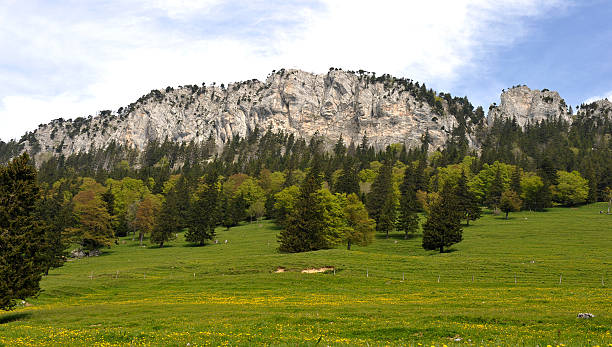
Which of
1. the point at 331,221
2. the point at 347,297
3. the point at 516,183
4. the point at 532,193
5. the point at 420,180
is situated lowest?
the point at 347,297

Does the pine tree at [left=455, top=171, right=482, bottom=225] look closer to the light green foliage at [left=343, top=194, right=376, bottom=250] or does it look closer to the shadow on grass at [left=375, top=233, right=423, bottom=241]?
the shadow on grass at [left=375, top=233, right=423, bottom=241]

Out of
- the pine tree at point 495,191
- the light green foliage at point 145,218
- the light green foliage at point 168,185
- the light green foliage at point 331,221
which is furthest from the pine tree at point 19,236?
the pine tree at point 495,191

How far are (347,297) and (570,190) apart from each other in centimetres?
12266

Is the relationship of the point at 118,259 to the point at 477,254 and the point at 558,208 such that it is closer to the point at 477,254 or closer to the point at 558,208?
the point at 477,254

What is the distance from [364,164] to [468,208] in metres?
89.3

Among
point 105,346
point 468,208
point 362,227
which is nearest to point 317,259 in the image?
point 362,227

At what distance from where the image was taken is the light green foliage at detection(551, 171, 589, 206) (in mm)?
125938

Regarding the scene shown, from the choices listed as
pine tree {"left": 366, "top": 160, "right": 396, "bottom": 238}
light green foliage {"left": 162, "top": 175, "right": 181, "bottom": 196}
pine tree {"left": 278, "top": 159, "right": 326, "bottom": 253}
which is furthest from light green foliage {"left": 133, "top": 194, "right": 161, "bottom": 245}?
pine tree {"left": 366, "top": 160, "right": 396, "bottom": 238}

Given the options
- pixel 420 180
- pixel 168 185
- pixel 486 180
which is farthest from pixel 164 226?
pixel 486 180

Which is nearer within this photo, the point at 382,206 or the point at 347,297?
the point at 347,297

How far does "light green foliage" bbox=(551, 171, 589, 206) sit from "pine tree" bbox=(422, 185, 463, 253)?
77.5 m

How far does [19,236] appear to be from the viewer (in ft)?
103

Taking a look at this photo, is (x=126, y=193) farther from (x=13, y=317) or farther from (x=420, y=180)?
(x=13, y=317)

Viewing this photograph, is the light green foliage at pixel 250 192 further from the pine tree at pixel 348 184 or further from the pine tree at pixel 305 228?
the pine tree at pixel 305 228
